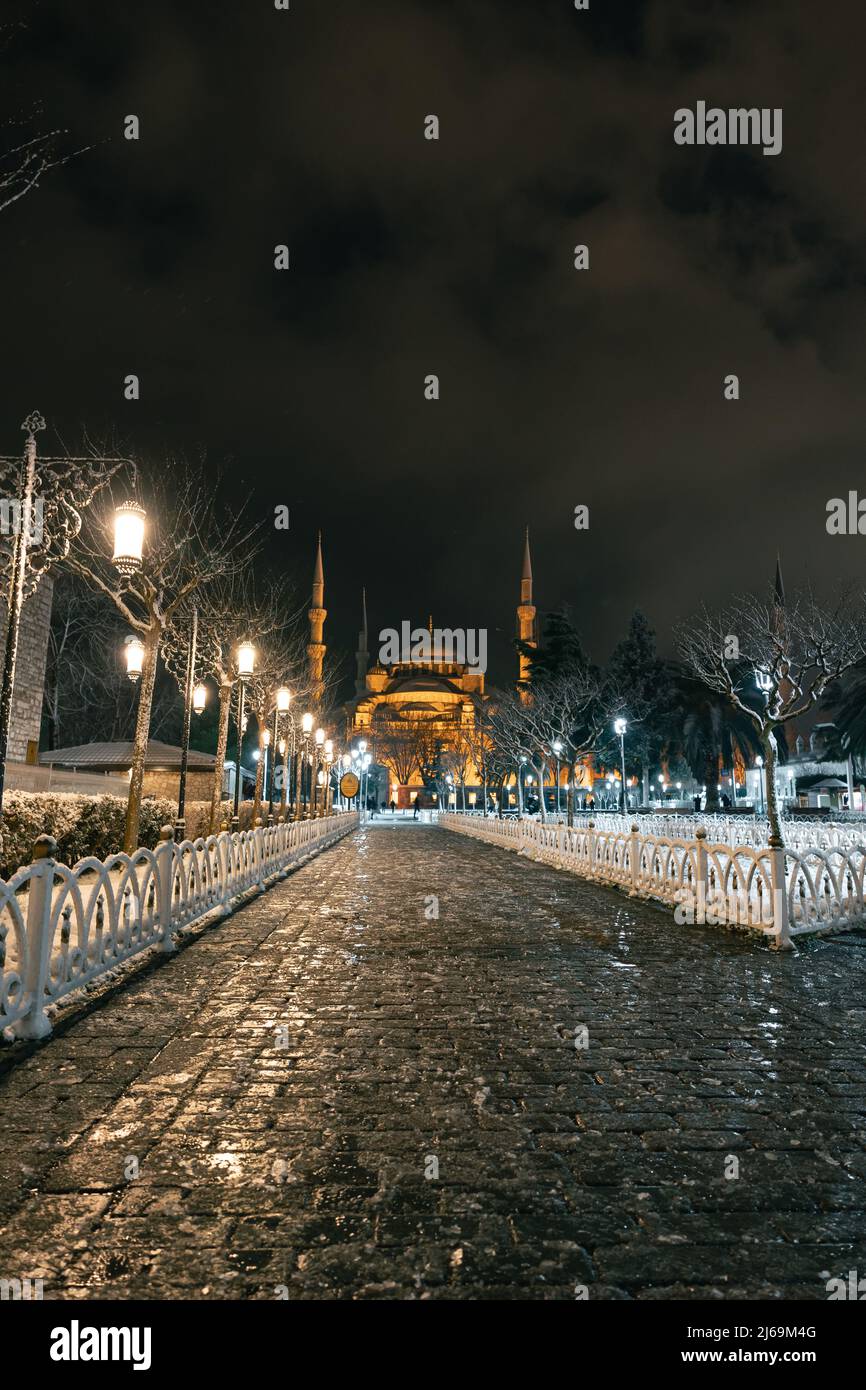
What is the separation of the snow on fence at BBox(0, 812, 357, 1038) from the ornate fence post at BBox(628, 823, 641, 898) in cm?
647

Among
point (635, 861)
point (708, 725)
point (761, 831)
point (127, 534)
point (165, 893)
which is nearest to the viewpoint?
point (165, 893)

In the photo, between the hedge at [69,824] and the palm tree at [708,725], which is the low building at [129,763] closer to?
the hedge at [69,824]

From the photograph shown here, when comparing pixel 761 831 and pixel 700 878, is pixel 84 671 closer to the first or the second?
pixel 761 831

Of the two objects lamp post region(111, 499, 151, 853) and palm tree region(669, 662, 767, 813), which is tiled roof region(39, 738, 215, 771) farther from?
palm tree region(669, 662, 767, 813)

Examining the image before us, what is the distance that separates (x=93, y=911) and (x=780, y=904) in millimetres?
7064

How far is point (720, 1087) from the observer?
14.6 ft

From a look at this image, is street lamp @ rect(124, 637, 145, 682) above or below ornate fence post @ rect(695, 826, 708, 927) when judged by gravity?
above

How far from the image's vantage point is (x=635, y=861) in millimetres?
13266

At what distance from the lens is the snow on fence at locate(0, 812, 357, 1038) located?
5.37 meters

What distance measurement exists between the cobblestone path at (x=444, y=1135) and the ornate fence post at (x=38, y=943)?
22 centimetres

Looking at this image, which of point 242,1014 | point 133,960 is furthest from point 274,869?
point 242,1014

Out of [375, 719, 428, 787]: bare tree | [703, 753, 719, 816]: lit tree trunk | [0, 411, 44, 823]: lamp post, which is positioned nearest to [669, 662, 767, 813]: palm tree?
[703, 753, 719, 816]: lit tree trunk

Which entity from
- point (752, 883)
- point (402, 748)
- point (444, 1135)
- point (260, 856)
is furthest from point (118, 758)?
point (402, 748)

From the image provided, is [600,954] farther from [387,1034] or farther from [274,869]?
[274,869]
